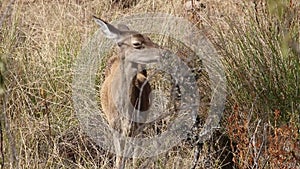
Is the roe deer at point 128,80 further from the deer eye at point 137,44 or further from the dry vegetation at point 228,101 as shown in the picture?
the dry vegetation at point 228,101

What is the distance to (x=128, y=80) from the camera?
4289 mm

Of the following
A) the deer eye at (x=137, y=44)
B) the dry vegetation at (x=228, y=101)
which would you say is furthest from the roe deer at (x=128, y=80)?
the dry vegetation at (x=228, y=101)

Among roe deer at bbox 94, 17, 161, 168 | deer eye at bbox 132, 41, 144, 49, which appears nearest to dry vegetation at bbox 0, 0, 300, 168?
roe deer at bbox 94, 17, 161, 168

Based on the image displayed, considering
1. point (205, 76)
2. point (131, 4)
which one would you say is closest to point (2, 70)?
point (205, 76)

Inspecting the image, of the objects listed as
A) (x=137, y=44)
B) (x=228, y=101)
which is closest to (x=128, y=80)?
(x=137, y=44)

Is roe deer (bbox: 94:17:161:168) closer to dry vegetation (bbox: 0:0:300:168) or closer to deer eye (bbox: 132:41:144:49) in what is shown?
deer eye (bbox: 132:41:144:49)

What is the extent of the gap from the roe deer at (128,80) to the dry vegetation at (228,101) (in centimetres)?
27

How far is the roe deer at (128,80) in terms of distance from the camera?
13.3 ft

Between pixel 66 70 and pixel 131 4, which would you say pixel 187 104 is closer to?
pixel 66 70

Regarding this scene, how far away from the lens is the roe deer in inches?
160

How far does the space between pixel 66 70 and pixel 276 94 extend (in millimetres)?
1833

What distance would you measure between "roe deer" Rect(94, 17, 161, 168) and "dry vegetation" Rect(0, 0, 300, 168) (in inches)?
10.6

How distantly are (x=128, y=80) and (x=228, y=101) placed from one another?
69 centimetres

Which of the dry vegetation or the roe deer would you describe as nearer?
the dry vegetation
